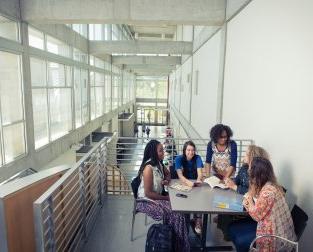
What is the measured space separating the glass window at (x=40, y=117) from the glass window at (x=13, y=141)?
61 cm

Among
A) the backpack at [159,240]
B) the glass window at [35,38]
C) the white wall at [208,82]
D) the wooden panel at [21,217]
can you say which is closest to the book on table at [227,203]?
the backpack at [159,240]

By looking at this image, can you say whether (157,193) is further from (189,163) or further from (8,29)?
(8,29)

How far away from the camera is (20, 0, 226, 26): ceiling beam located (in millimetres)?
4918

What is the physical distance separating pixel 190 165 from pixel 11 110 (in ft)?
12.1

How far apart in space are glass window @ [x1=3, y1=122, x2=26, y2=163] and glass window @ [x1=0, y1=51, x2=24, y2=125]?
0.48ft

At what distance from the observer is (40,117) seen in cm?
625

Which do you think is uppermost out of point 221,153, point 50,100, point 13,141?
point 50,100

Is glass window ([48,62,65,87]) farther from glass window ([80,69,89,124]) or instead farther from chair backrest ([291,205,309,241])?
chair backrest ([291,205,309,241])

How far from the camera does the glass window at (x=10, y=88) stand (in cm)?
465

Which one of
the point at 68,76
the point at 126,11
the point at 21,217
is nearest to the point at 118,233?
the point at 21,217

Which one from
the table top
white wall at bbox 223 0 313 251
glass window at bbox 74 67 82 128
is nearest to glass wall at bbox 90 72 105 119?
glass window at bbox 74 67 82 128

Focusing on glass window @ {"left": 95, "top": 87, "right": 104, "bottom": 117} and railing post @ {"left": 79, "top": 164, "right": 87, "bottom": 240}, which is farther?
glass window @ {"left": 95, "top": 87, "right": 104, "bottom": 117}

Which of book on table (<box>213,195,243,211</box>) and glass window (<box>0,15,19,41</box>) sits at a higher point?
glass window (<box>0,15,19,41</box>)

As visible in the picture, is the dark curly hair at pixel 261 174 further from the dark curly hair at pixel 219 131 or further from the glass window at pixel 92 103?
the glass window at pixel 92 103
